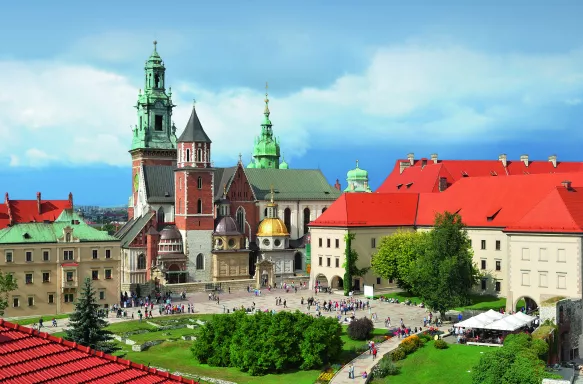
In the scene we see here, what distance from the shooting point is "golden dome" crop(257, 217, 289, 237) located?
92.6 m

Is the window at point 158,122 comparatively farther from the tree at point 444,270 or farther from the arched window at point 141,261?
the tree at point 444,270

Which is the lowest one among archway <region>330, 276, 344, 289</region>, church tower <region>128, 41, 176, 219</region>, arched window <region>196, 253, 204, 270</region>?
archway <region>330, 276, 344, 289</region>

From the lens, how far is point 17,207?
94.2 meters

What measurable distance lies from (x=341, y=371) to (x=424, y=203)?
3830cm

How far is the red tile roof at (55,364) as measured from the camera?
1382cm

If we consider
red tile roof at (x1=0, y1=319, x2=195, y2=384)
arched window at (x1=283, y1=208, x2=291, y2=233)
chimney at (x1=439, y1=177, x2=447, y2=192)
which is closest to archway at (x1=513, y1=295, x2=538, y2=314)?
chimney at (x1=439, y1=177, x2=447, y2=192)

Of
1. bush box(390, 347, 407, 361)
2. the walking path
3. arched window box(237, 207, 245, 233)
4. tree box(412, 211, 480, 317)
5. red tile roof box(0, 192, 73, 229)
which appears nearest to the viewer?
the walking path

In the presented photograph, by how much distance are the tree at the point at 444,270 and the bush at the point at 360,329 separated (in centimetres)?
626

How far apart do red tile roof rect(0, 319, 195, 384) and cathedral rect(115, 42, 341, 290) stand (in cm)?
6783

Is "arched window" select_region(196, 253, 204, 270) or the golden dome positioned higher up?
the golden dome

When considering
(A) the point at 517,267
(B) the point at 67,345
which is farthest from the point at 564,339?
(B) the point at 67,345

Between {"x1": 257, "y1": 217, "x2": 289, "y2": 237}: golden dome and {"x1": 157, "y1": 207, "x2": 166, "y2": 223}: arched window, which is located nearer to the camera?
{"x1": 157, "y1": 207, "x2": 166, "y2": 223}: arched window

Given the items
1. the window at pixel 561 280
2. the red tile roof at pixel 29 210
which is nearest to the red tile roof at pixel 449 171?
the window at pixel 561 280

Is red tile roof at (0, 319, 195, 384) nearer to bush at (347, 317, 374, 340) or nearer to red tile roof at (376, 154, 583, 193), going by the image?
bush at (347, 317, 374, 340)
